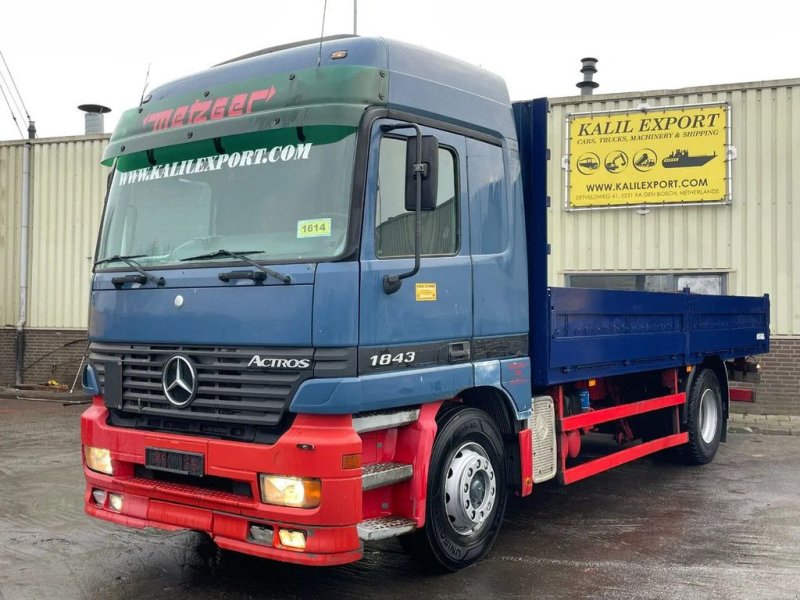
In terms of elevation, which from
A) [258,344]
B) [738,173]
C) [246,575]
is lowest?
[246,575]

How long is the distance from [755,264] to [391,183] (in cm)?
1000

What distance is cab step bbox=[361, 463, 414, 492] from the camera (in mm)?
4508

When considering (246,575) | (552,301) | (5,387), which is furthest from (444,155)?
(5,387)

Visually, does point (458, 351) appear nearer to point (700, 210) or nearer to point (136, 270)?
point (136, 270)

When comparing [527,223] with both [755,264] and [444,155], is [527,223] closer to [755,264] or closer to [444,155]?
[444,155]

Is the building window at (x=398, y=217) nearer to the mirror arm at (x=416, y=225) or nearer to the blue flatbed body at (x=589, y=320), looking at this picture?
the mirror arm at (x=416, y=225)

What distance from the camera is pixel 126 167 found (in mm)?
5473

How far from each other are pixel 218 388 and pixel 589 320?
313 cm

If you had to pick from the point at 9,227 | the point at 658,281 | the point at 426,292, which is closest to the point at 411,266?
the point at 426,292

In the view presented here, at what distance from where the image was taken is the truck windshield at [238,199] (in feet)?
14.9

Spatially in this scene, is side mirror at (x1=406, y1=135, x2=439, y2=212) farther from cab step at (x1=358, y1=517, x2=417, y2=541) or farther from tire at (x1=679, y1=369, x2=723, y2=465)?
tire at (x1=679, y1=369, x2=723, y2=465)

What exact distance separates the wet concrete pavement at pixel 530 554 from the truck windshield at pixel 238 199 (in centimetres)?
195

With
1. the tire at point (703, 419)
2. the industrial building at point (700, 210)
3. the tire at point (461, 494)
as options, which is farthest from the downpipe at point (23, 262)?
the tire at point (461, 494)

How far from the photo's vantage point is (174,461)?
475 centimetres
